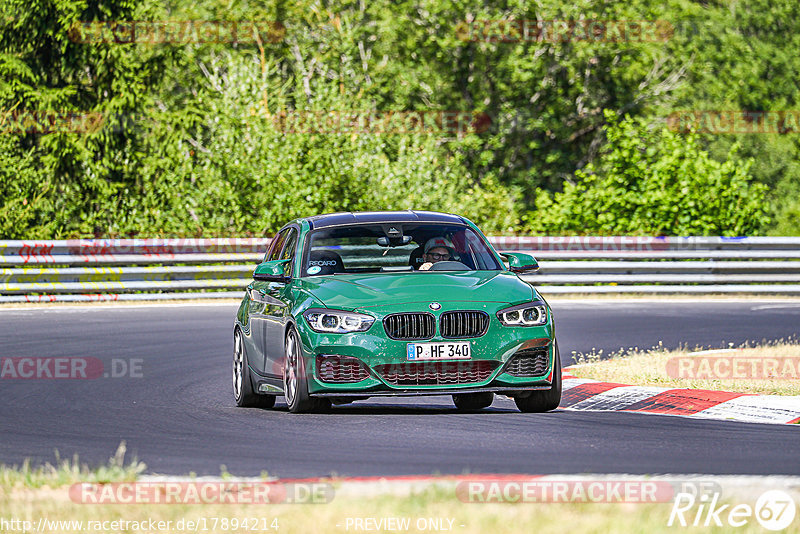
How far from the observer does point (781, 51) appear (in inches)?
2392

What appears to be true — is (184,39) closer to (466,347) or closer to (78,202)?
(78,202)

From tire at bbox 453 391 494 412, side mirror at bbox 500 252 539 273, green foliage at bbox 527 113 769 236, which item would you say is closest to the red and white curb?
tire at bbox 453 391 494 412

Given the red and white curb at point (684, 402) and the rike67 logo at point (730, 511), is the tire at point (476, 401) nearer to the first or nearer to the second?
the red and white curb at point (684, 402)

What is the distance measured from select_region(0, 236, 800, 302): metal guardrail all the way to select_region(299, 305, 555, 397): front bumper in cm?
1495

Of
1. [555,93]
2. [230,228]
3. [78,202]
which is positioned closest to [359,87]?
[555,93]

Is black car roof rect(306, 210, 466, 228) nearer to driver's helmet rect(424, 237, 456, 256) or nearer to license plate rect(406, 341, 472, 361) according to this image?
driver's helmet rect(424, 237, 456, 256)

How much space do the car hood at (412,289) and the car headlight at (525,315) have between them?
6 centimetres

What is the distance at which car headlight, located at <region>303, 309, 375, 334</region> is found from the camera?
32.7 feet

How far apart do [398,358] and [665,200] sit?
801 inches

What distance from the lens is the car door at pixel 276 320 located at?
10.8 metres

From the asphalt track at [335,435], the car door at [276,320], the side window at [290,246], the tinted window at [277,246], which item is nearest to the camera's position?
the asphalt track at [335,435]

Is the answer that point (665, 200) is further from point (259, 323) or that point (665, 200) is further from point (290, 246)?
point (259, 323)

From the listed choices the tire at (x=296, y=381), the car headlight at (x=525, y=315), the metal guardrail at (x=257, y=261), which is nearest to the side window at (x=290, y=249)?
Result: the tire at (x=296, y=381)

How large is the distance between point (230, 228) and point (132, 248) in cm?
466
